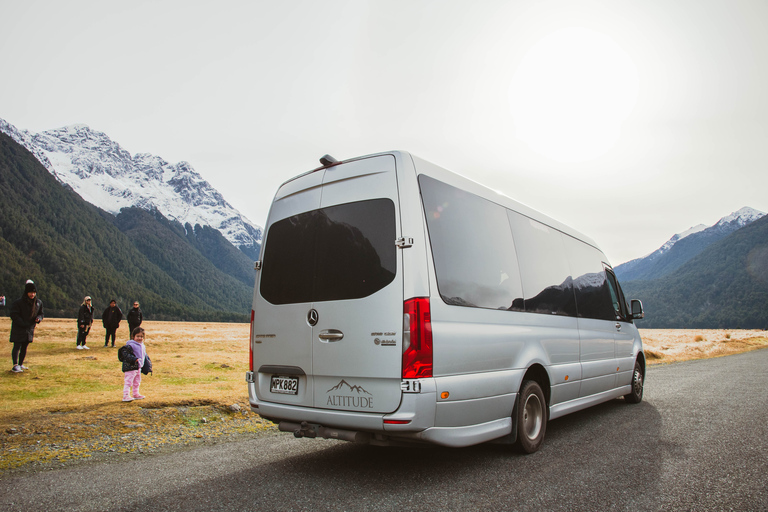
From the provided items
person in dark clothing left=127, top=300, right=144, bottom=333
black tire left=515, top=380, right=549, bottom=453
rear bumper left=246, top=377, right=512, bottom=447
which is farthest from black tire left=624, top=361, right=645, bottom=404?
person in dark clothing left=127, top=300, right=144, bottom=333

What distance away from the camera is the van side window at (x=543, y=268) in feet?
18.4

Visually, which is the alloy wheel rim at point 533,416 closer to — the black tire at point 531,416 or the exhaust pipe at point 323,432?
the black tire at point 531,416

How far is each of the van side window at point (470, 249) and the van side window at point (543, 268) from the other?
0.25 metres

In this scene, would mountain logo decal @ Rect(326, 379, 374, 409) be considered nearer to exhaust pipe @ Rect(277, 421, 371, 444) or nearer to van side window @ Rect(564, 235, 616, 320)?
exhaust pipe @ Rect(277, 421, 371, 444)

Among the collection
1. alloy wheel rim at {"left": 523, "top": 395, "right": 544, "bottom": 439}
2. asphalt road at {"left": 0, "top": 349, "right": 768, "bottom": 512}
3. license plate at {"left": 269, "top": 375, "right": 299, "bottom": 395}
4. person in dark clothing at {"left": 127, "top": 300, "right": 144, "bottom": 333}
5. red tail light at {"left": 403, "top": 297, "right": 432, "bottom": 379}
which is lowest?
asphalt road at {"left": 0, "top": 349, "right": 768, "bottom": 512}

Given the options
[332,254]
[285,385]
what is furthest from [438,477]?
[332,254]

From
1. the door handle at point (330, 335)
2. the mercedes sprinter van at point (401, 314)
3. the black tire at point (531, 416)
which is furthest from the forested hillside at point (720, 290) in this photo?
the door handle at point (330, 335)

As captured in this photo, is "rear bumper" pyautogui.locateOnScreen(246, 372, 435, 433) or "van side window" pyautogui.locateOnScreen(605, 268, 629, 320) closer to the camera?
"rear bumper" pyautogui.locateOnScreen(246, 372, 435, 433)

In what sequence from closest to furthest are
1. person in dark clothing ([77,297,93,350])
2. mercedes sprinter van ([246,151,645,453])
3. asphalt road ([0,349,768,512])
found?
asphalt road ([0,349,768,512]), mercedes sprinter van ([246,151,645,453]), person in dark clothing ([77,297,93,350])

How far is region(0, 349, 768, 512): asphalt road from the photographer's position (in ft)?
12.1

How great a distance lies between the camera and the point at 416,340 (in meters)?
3.91

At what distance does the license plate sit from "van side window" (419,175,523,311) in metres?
1.68

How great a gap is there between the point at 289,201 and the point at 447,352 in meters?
2.43

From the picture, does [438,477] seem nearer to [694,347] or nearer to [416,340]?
[416,340]
